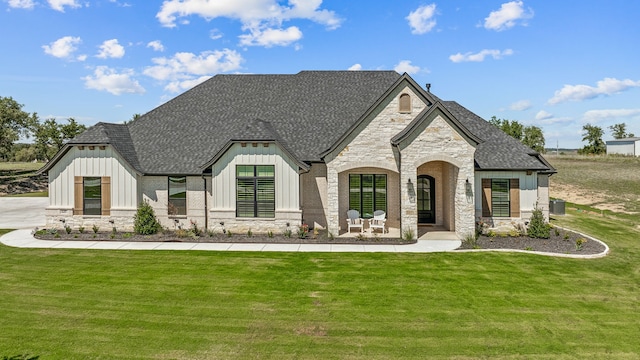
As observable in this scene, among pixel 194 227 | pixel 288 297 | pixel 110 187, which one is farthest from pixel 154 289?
pixel 110 187

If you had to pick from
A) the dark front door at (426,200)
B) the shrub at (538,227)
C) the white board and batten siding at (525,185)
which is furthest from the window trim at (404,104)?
the shrub at (538,227)

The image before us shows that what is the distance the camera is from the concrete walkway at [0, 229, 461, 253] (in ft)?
55.3

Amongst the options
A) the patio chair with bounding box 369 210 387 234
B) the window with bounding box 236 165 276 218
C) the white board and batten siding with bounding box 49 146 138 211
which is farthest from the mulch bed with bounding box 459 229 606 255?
the white board and batten siding with bounding box 49 146 138 211

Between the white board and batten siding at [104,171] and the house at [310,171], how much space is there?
2.3 inches

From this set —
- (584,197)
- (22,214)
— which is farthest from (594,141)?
(22,214)

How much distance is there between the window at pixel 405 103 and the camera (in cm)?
1928

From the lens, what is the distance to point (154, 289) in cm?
1198

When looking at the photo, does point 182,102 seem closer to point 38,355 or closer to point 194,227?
point 194,227

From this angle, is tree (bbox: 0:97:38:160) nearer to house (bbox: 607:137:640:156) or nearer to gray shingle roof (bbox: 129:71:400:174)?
gray shingle roof (bbox: 129:71:400:174)

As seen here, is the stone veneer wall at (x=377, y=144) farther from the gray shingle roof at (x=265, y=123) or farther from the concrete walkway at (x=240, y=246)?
the concrete walkway at (x=240, y=246)

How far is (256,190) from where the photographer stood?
778 inches

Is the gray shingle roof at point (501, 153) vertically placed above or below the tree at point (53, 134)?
below

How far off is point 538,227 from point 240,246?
603 inches

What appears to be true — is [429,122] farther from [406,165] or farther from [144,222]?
[144,222]
